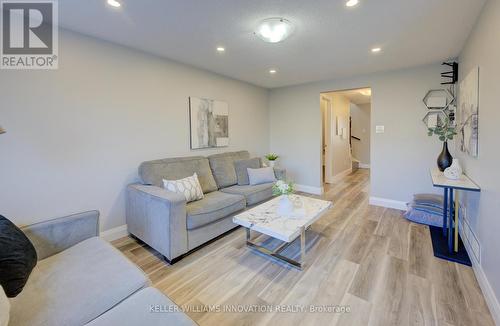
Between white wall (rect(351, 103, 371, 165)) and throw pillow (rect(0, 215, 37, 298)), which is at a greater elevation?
white wall (rect(351, 103, 371, 165))

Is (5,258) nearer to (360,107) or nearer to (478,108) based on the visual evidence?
(478,108)

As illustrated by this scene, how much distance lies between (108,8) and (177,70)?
53.1 inches

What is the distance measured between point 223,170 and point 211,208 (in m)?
1.16

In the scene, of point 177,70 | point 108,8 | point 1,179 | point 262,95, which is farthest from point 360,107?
point 1,179

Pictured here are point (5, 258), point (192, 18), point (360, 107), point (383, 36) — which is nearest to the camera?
point (5, 258)

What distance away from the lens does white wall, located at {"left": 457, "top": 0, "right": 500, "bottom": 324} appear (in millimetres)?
1592

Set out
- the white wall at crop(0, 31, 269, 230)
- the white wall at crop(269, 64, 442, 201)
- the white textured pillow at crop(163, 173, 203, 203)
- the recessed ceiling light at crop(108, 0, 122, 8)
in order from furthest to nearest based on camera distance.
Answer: the white wall at crop(269, 64, 442, 201) → the white textured pillow at crop(163, 173, 203, 203) → the white wall at crop(0, 31, 269, 230) → the recessed ceiling light at crop(108, 0, 122, 8)

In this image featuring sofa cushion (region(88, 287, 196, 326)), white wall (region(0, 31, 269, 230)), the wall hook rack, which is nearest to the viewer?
sofa cushion (region(88, 287, 196, 326))

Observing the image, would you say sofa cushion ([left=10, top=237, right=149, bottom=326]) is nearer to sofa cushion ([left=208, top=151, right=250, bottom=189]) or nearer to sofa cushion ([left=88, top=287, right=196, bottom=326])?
sofa cushion ([left=88, top=287, right=196, bottom=326])

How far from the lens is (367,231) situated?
292 centimetres

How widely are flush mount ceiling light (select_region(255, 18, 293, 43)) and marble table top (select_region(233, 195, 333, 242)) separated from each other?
1.80 meters

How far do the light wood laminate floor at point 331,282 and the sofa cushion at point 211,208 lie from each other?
0.35 meters

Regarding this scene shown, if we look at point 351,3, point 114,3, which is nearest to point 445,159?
point 351,3

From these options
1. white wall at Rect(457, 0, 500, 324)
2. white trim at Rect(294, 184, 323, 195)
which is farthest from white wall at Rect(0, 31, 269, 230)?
white wall at Rect(457, 0, 500, 324)
